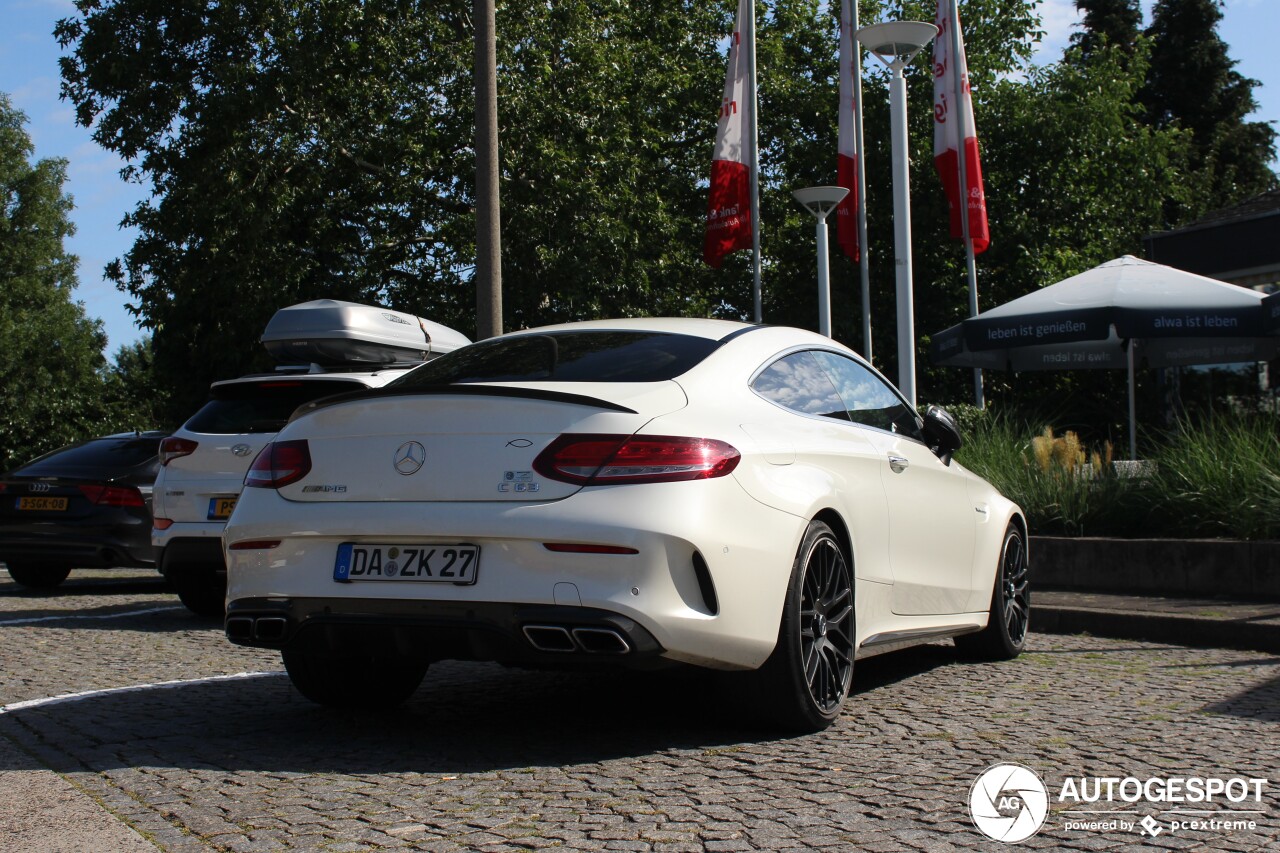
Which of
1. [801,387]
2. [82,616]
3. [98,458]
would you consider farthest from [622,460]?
[98,458]

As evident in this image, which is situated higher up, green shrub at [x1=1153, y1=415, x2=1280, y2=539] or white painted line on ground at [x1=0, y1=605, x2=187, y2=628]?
green shrub at [x1=1153, y1=415, x2=1280, y2=539]

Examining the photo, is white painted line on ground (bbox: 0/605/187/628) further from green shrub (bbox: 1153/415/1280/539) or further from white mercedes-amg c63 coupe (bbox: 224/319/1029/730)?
green shrub (bbox: 1153/415/1280/539)

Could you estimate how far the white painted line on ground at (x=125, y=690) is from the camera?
585 cm

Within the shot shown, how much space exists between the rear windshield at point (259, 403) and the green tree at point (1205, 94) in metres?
45.2

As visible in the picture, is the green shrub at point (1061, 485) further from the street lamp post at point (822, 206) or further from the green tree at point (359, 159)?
the green tree at point (359, 159)

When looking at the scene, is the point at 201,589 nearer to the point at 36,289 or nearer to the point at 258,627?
the point at 258,627

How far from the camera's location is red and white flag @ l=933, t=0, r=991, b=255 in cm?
2017

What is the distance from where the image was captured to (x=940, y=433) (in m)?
6.69

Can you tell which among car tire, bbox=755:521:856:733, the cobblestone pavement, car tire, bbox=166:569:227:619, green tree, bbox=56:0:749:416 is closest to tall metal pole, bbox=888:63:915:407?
car tire, bbox=166:569:227:619

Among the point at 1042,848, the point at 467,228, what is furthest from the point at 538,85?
the point at 1042,848

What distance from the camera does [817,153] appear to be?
33.7 m

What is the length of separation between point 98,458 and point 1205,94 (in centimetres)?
4618

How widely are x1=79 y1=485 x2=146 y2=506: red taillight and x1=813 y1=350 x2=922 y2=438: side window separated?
7747 mm

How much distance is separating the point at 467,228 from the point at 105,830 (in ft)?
78.1
